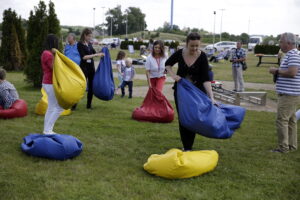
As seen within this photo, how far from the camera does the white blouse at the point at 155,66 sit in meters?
7.39

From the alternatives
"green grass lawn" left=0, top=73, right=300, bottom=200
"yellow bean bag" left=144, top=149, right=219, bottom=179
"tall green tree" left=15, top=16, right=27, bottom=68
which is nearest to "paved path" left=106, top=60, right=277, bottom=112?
"green grass lawn" left=0, top=73, right=300, bottom=200

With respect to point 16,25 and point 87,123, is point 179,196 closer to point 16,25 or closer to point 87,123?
point 87,123

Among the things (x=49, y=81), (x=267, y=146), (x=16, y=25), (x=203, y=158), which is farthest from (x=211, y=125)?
(x=16, y=25)

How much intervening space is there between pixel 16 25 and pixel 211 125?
54.7 ft

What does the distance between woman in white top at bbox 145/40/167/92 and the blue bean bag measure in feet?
9.46

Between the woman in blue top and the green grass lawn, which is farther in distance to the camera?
the woman in blue top

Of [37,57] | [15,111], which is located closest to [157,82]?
[15,111]

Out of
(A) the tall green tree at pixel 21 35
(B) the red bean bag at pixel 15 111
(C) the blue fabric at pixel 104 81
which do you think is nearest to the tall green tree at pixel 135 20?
(A) the tall green tree at pixel 21 35

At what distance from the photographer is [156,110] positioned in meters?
7.38

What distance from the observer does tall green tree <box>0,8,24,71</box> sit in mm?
17781

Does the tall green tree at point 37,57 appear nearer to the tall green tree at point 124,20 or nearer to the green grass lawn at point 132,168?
the green grass lawn at point 132,168

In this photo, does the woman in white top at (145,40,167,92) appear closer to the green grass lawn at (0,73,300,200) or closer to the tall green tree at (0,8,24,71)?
the green grass lawn at (0,73,300,200)

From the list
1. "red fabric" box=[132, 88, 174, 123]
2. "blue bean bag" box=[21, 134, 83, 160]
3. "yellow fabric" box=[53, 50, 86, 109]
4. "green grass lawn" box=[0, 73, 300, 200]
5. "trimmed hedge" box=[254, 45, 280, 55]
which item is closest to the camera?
"green grass lawn" box=[0, 73, 300, 200]

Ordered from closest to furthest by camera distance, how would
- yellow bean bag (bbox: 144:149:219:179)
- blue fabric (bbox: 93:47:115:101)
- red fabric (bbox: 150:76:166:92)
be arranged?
1. yellow bean bag (bbox: 144:149:219:179)
2. red fabric (bbox: 150:76:166:92)
3. blue fabric (bbox: 93:47:115:101)
